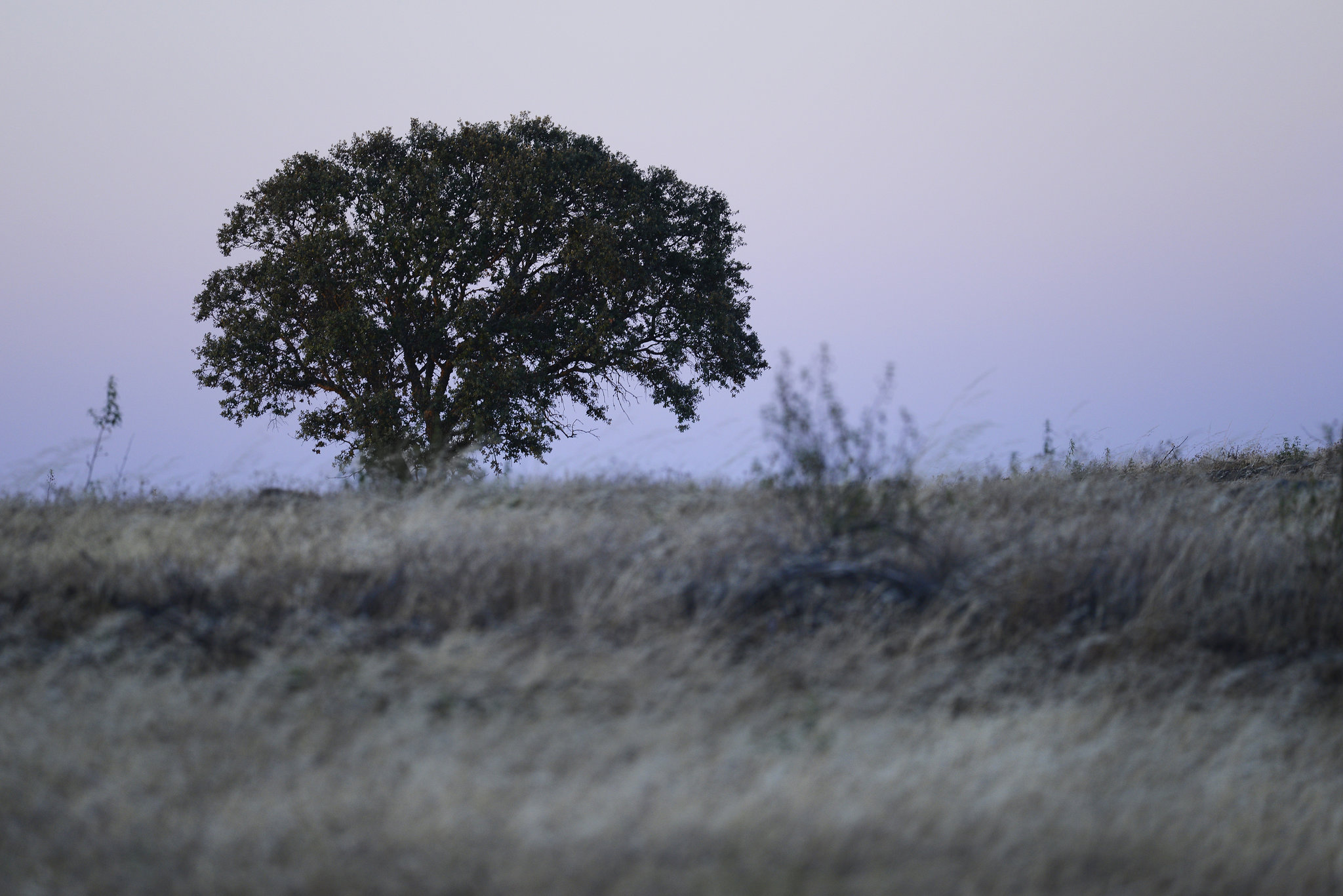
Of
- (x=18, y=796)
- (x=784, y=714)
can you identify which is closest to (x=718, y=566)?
(x=784, y=714)

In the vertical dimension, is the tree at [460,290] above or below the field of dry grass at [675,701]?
above

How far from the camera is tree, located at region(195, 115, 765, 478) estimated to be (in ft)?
63.8

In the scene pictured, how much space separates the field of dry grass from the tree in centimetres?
1104

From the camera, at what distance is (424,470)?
35.1ft

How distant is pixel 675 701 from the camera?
513 cm

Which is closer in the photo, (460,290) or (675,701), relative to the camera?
(675,701)

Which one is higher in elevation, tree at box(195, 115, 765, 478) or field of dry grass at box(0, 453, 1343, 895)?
tree at box(195, 115, 765, 478)

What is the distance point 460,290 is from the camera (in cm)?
1998

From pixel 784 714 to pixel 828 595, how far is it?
4.73ft

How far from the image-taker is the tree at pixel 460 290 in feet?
63.8

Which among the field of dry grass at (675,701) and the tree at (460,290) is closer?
the field of dry grass at (675,701)

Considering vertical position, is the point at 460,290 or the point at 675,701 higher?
the point at 460,290

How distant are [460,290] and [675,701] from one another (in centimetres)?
1614

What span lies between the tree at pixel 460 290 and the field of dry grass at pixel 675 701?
11.0m
